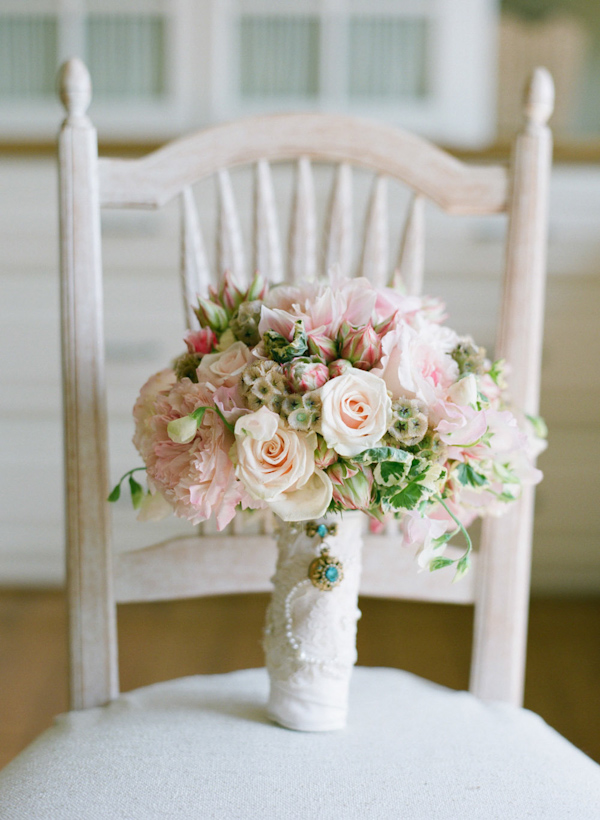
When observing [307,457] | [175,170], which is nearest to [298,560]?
[307,457]

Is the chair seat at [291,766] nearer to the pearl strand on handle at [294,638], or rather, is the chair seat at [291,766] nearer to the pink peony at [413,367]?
the pearl strand on handle at [294,638]

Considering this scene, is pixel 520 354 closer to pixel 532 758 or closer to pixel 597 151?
pixel 532 758

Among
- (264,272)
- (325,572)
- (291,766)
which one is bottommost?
(291,766)

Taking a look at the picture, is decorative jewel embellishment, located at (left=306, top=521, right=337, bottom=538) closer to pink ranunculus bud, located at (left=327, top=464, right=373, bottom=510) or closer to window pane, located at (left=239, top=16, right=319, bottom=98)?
pink ranunculus bud, located at (left=327, top=464, right=373, bottom=510)

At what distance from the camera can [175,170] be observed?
2.42 ft

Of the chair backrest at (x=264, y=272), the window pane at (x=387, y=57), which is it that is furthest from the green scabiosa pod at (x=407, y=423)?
the window pane at (x=387, y=57)

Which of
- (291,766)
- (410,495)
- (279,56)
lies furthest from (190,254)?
(279,56)

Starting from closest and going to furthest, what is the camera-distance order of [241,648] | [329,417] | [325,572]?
[329,417], [325,572], [241,648]

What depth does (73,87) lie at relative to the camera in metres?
0.69

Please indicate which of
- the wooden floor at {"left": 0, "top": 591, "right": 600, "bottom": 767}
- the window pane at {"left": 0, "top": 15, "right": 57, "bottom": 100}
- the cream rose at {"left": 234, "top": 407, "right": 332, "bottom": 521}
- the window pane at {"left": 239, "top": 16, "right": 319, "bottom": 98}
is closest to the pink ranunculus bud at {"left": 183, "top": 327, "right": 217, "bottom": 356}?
the cream rose at {"left": 234, "top": 407, "right": 332, "bottom": 521}

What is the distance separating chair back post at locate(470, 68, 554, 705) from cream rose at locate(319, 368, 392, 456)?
287 millimetres

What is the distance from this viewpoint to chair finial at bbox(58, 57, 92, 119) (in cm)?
69

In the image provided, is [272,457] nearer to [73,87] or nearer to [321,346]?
[321,346]

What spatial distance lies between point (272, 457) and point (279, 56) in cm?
176
